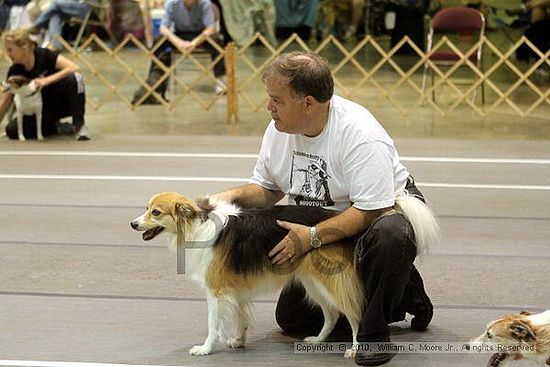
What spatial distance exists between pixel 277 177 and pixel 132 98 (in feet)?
21.7

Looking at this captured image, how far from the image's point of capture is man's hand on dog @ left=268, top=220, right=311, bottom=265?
9.38ft

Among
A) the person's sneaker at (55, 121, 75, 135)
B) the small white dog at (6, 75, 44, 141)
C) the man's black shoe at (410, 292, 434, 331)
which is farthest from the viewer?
the person's sneaker at (55, 121, 75, 135)

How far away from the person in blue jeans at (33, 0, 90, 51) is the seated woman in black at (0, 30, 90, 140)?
4.39 meters

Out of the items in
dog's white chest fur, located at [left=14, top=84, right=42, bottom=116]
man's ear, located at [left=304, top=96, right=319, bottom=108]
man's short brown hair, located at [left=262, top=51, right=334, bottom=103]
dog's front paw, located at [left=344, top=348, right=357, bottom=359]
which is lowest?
dog's front paw, located at [left=344, top=348, right=357, bottom=359]

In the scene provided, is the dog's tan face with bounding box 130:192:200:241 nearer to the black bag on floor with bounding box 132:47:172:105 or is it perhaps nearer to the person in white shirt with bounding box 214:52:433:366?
the person in white shirt with bounding box 214:52:433:366

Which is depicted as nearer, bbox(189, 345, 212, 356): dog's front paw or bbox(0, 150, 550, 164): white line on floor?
bbox(189, 345, 212, 356): dog's front paw

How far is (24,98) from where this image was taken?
732cm

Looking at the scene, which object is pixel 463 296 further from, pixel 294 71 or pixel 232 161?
pixel 232 161

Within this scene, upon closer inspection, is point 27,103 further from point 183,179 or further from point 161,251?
point 161,251

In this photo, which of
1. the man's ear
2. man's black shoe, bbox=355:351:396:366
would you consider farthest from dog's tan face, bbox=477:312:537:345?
the man's ear

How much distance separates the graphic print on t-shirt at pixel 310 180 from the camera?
118 inches

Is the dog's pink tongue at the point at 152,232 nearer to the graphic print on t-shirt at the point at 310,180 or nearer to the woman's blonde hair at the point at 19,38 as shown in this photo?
the graphic print on t-shirt at the point at 310,180

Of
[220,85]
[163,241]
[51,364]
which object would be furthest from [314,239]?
[220,85]

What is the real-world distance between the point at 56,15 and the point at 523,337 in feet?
34.5
